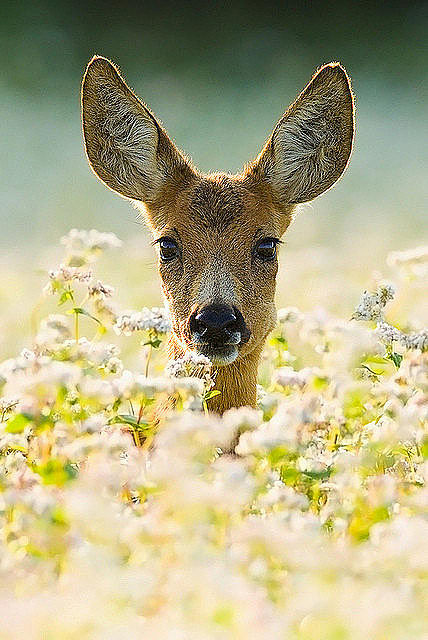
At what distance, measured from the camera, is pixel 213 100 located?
18.3 m

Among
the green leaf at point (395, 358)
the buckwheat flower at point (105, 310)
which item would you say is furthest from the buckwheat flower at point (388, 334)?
the buckwheat flower at point (105, 310)

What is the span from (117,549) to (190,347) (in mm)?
2437

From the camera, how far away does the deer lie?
525 centimetres

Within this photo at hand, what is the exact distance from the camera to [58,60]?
64.6 feet

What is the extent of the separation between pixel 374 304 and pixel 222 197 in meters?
1.49

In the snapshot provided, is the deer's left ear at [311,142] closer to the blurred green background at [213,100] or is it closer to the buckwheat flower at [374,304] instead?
the buckwheat flower at [374,304]

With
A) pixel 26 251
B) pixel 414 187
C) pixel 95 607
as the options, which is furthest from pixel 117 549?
pixel 414 187

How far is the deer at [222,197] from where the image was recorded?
5.25 m

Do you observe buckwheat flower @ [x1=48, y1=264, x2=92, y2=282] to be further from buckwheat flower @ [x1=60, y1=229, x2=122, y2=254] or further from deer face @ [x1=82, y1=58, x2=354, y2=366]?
deer face @ [x1=82, y1=58, x2=354, y2=366]

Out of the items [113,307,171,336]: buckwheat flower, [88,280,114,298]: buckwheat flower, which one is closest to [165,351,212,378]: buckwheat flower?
[113,307,171,336]: buckwheat flower

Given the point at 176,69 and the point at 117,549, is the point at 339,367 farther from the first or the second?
the point at 176,69

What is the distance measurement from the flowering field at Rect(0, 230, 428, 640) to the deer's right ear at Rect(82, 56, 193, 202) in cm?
214

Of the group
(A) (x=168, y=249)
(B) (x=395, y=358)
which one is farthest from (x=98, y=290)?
(A) (x=168, y=249)

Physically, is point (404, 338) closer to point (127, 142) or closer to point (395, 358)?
point (395, 358)
